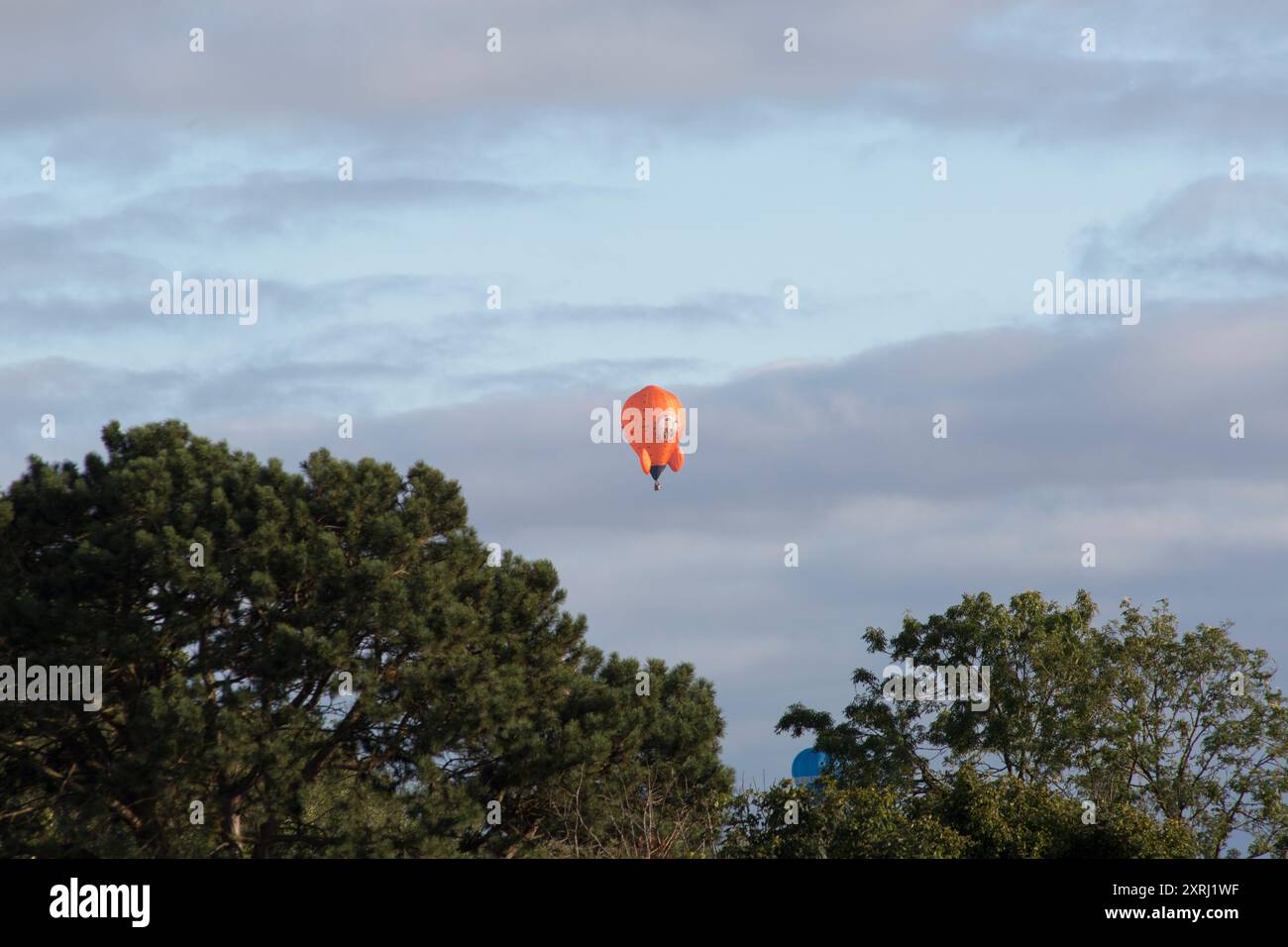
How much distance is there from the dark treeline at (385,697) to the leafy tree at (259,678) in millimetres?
50

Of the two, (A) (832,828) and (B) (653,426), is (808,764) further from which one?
(A) (832,828)

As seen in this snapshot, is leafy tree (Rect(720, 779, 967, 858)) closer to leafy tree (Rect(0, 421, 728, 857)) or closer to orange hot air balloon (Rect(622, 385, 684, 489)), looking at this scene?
leafy tree (Rect(0, 421, 728, 857))

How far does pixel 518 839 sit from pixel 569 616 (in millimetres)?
4950

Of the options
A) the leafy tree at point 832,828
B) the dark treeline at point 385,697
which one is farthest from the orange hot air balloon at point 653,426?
the leafy tree at point 832,828

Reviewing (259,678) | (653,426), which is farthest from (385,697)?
(653,426)

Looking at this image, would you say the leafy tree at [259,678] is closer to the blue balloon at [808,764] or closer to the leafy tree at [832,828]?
the blue balloon at [808,764]

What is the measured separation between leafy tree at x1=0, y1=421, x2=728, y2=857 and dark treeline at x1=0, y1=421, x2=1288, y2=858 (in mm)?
50

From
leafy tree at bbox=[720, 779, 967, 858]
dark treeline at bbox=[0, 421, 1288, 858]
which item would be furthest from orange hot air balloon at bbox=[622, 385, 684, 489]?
leafy tree at bbox=[720, 779, 967, 858]

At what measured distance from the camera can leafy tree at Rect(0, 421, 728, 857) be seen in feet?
90.8

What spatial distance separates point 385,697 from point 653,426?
7876 millimetres

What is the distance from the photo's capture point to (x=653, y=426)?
33344mm
